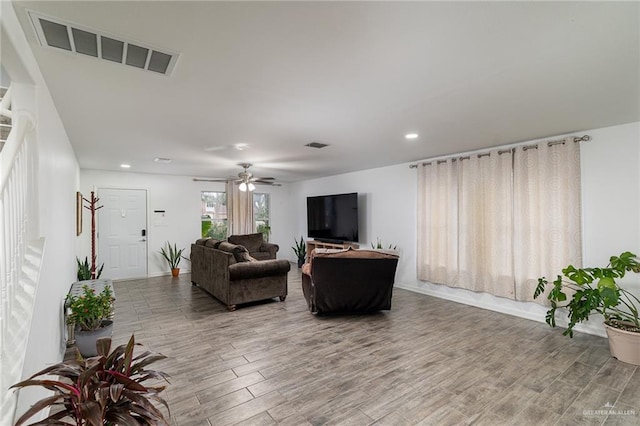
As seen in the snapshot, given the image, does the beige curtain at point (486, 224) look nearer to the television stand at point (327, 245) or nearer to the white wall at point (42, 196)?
the television stand at point (327, 245)

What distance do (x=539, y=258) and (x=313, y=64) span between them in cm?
385

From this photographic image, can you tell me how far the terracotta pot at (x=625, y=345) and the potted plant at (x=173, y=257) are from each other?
728 cm

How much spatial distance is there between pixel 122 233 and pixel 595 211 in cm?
826

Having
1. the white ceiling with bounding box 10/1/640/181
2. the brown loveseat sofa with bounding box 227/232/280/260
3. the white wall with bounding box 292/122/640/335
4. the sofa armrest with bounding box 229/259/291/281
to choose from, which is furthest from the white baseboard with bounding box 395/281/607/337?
the brown loveseat sofa with bounding box 227/232/280/260

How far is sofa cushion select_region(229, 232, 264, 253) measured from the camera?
693 cm

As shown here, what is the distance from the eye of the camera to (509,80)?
2197 millimetres

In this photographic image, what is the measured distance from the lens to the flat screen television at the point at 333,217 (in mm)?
6500

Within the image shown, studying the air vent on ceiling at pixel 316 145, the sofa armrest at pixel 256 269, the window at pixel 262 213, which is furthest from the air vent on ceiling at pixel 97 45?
the window at pixel 262 213

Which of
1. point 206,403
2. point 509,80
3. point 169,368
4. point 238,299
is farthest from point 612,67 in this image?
point 238,299

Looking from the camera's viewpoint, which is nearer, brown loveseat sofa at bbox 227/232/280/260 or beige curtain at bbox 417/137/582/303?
beige curtain at bbox 417/137/582/303

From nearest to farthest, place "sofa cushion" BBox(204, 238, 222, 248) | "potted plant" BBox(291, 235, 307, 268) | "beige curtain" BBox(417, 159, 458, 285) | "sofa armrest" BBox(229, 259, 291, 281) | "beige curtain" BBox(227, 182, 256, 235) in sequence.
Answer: "sofa armrest" BBox(229, 259, 291, 281), "beige curtain" BBox(417, 159, 458, 285), "sofa cushion" BBox(204, 238, 222, 248), "beige curtain" BBox(227, 182, 256, 235), "potted plant" BBox(291, 235, 307, 268)

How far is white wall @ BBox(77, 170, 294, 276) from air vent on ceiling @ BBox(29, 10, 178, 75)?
5.52 m

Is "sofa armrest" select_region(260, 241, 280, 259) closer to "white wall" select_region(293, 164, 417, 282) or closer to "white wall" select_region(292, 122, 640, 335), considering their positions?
"white wall" select_region(293, 164, 417, 282)

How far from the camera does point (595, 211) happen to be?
3488mm
